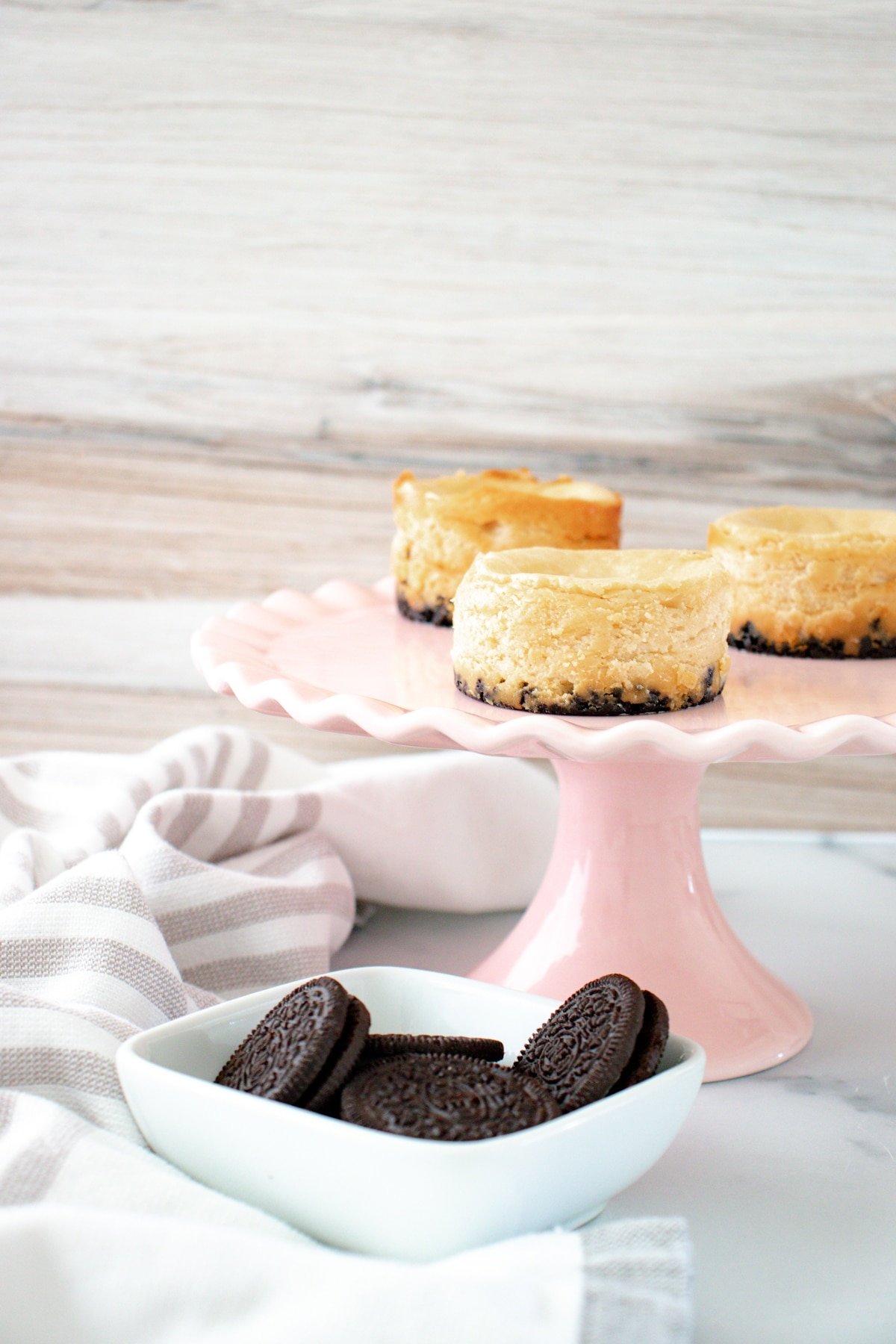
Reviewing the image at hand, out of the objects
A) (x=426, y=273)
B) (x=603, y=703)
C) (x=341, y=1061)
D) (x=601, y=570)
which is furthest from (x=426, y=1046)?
(x=426, y=273)

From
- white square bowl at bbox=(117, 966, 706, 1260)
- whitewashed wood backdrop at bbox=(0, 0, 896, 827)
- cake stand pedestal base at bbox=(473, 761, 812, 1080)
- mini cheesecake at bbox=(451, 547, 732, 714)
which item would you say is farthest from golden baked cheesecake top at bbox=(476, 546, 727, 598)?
whitewashed wood backdrop at bbox=(0, 0, 896, 827)

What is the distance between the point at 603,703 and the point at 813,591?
7.5 inches

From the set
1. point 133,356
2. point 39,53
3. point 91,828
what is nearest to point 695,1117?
point 91,828

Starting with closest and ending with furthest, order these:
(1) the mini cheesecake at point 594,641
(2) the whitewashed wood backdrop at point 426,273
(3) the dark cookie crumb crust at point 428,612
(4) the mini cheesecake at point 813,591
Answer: (1) the mini cheesecake at point 594,641
(4) the mini cheesecake at point 813,591
(3) the dark cookie crumb crust at point 428,612
(2) the whitewashed wood backdrop at point 426,273

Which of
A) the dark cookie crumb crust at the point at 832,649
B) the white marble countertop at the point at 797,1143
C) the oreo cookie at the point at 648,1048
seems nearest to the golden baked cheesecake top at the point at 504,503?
the dark cookie crumb crust at the point at 832,649

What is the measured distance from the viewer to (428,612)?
2.82ft

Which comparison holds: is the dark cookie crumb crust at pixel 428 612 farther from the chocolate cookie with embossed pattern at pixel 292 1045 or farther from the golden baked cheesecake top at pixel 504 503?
the chocolate cookie with embossed pattern at pixel 292 1045

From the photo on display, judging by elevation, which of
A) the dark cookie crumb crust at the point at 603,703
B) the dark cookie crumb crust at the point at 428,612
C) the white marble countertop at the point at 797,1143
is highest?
the dark cookie crumb crust at the point at 603,703

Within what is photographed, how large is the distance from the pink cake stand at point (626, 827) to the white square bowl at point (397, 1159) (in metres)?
0.17

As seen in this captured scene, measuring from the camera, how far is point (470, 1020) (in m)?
0.59

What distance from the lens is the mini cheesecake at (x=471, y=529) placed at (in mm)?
826

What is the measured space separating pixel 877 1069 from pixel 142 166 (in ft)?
3.19

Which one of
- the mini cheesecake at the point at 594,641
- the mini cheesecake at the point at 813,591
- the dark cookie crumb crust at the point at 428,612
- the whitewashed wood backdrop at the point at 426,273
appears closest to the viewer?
the mini cheesecake at the point at 594,641

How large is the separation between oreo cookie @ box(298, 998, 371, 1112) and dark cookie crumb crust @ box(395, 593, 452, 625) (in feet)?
1.21
